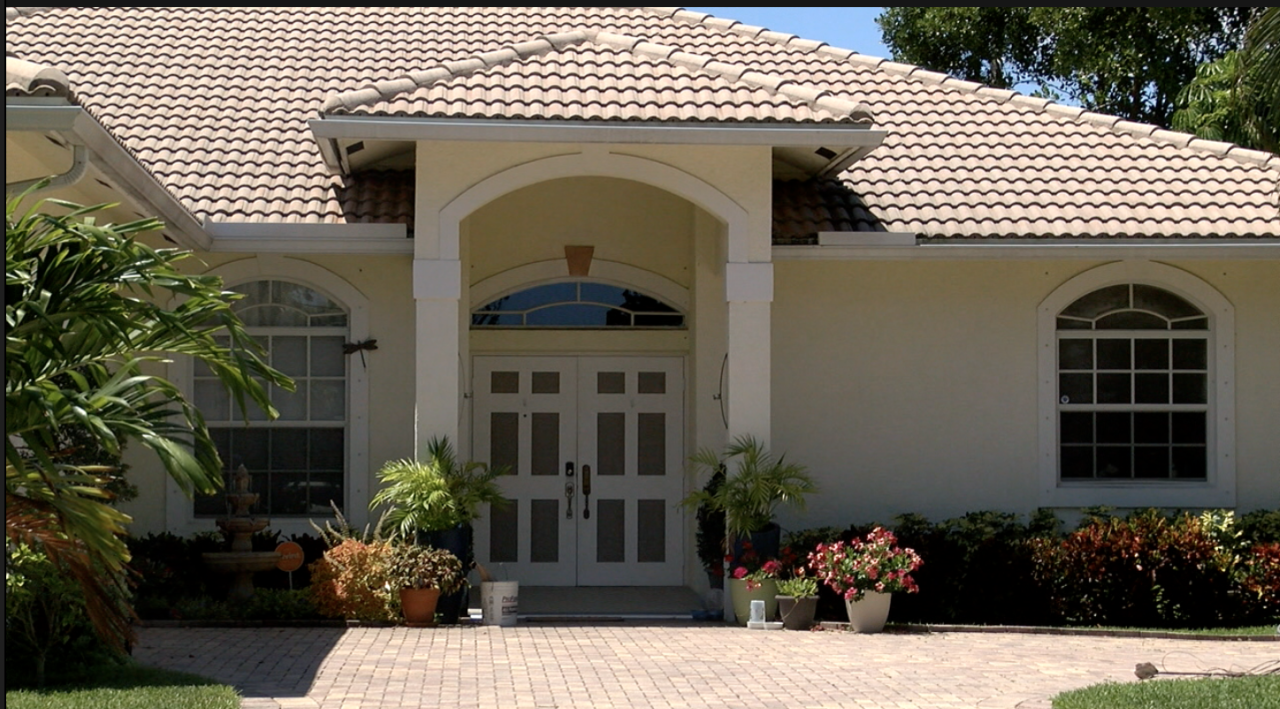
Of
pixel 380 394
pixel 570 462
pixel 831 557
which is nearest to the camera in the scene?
pixel 831 557

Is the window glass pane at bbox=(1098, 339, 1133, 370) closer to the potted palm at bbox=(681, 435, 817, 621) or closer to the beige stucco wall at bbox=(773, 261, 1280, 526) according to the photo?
the beige stucco wall at bbox=(773, 261, 1280, 526)

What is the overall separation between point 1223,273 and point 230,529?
1007 centimetres

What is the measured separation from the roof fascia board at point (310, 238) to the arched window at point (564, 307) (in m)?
1.99

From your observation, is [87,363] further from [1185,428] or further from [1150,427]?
[1185,428]

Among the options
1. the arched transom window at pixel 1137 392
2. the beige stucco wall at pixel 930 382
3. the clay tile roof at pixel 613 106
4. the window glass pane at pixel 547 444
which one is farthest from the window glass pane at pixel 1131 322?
the window glass pane at pixel 547 444

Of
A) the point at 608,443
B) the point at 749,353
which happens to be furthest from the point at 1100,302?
the point at 608,443

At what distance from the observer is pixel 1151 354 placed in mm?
15711

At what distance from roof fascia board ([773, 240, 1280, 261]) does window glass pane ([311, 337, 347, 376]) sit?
4408mm

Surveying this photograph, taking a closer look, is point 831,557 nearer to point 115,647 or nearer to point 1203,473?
point 1203,473

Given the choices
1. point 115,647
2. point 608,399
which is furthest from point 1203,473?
point 115,647

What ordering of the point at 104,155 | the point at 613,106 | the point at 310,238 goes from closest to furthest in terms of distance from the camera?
1. the point at 104,155
2. the point at 613,106
3. the point at 310,238

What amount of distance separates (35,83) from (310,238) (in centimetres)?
504

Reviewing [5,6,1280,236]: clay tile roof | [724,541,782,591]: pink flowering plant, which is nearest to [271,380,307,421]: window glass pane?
[5,6,1280,236]: clay tile roof

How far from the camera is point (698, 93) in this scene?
13898 millimetres
